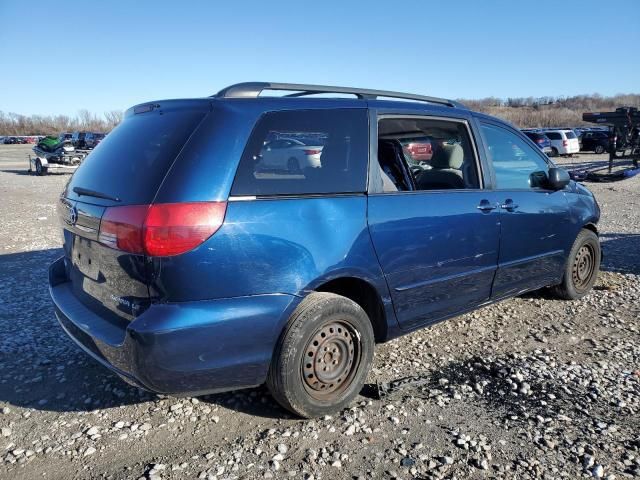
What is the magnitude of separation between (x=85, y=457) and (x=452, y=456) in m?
1.88

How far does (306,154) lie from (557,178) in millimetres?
2611

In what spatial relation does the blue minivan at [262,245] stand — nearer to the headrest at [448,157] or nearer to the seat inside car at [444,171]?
the seat inside car at [444,171]

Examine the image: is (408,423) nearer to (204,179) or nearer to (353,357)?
(353,357)

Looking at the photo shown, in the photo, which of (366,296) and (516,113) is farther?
(516,113)

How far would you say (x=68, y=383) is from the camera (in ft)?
11.1

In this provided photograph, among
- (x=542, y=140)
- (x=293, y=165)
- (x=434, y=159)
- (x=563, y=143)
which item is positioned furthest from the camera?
(x=563, y=143)

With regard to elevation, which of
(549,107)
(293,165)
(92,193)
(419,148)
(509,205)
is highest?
(549,107)

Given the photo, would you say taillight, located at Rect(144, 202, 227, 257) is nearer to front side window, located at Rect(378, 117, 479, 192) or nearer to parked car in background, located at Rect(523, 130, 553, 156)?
front side window, located at Rect(378, 117, 479, 192)

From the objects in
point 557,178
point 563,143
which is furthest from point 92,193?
point 563,143

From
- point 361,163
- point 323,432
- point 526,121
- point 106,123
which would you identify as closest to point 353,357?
point 323,432

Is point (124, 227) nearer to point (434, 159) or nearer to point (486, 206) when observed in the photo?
point (486, 206)

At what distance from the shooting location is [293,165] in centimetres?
287

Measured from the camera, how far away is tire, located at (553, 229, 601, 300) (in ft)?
16.1

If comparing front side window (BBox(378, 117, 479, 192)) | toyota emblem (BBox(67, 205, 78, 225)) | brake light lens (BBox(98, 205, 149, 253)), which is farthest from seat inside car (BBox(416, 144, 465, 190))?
toyota emblem (BBox(67, 205, 78, 225))
